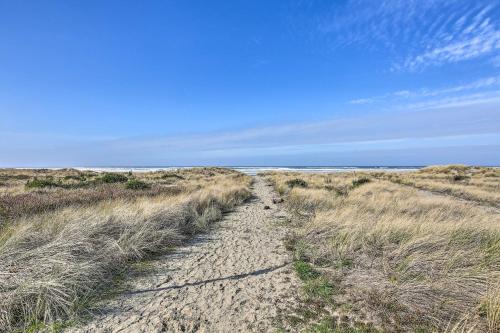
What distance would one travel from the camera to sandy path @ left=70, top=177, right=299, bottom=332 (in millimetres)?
4371

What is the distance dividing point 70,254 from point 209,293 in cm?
285

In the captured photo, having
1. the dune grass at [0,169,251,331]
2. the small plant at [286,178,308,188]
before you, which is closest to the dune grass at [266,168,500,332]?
the dune grass at [0,169,251,331]

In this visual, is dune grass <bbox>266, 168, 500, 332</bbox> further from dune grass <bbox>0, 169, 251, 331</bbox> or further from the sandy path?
dune grass <bbox>0, 169, 251, 331</bbox>

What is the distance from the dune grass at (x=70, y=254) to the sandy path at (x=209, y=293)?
1.86 feet

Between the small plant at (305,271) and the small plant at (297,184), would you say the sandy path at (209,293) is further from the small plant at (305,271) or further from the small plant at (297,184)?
the small plant at (297,184)

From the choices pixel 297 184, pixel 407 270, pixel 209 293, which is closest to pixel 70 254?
pixel 209 293

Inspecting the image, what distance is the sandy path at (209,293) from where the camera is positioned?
14.3 feet

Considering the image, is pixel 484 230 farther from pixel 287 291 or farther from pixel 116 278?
pixel 116 278

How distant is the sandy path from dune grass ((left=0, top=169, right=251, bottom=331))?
0.57 metres

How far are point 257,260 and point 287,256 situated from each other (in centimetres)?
79

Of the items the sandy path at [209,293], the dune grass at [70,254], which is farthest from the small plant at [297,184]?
the sandy path at [209,293]

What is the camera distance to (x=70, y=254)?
19.5 feet

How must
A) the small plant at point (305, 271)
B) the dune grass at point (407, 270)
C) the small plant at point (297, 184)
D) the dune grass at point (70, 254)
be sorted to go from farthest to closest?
the small plant at point (297, 184)
the small plant at point (305, 271)
the dune grass at point (70, 254)
the dune grass at point (407, 270)

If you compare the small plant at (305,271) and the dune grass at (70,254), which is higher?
the dune grass at (70,254)
